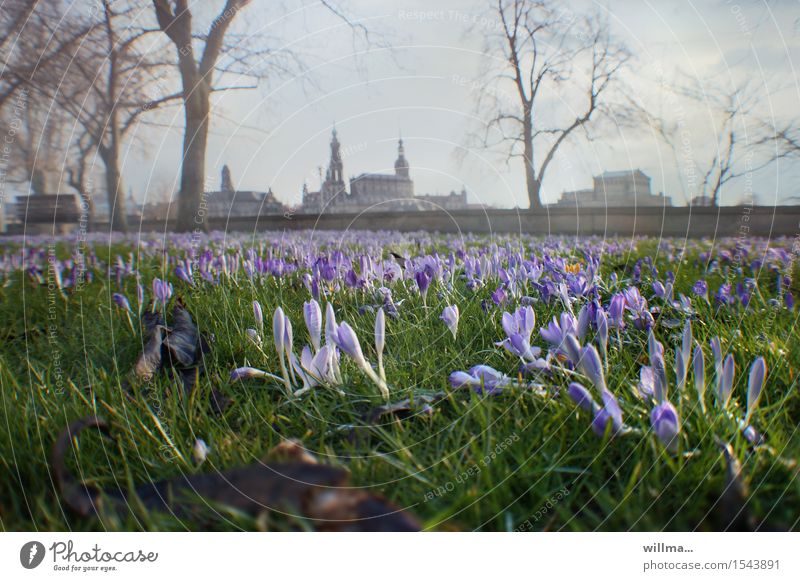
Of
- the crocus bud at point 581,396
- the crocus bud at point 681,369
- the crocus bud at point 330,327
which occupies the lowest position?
the crocus bud at point 581,396

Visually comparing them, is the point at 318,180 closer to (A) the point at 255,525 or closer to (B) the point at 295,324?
(B) the point at 295,324

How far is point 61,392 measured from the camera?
1622 millimetres

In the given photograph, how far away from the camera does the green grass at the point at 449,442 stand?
3.26ft

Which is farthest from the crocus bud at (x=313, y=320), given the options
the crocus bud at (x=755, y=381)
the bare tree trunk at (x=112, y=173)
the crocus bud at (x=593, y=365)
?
the bare tree trunk at (x=112, y=173)

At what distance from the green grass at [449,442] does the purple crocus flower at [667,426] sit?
3 cm

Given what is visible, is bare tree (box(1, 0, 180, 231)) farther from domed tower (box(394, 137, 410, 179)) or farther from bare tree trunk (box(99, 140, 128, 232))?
domed tower (box(394, 137, 410, 179))

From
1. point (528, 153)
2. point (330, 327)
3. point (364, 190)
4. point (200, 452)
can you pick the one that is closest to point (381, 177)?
point (364, 190)

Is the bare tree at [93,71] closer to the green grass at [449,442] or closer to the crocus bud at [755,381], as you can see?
the green grass at [449,442]

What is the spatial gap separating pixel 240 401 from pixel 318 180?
1.32m

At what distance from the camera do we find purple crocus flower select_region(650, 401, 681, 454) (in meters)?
1.00

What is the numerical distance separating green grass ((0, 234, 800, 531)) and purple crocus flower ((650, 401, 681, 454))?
0.03 meters

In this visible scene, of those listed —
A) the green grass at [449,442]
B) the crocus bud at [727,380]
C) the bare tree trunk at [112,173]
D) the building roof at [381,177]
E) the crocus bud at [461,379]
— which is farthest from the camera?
the bare tree trunk at [112,173]

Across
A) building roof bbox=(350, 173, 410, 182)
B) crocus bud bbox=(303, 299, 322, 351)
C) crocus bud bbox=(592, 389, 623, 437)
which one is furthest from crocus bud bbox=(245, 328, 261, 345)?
crocus bud bbox=(592, 389, 623, 437)

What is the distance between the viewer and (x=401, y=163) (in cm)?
237
